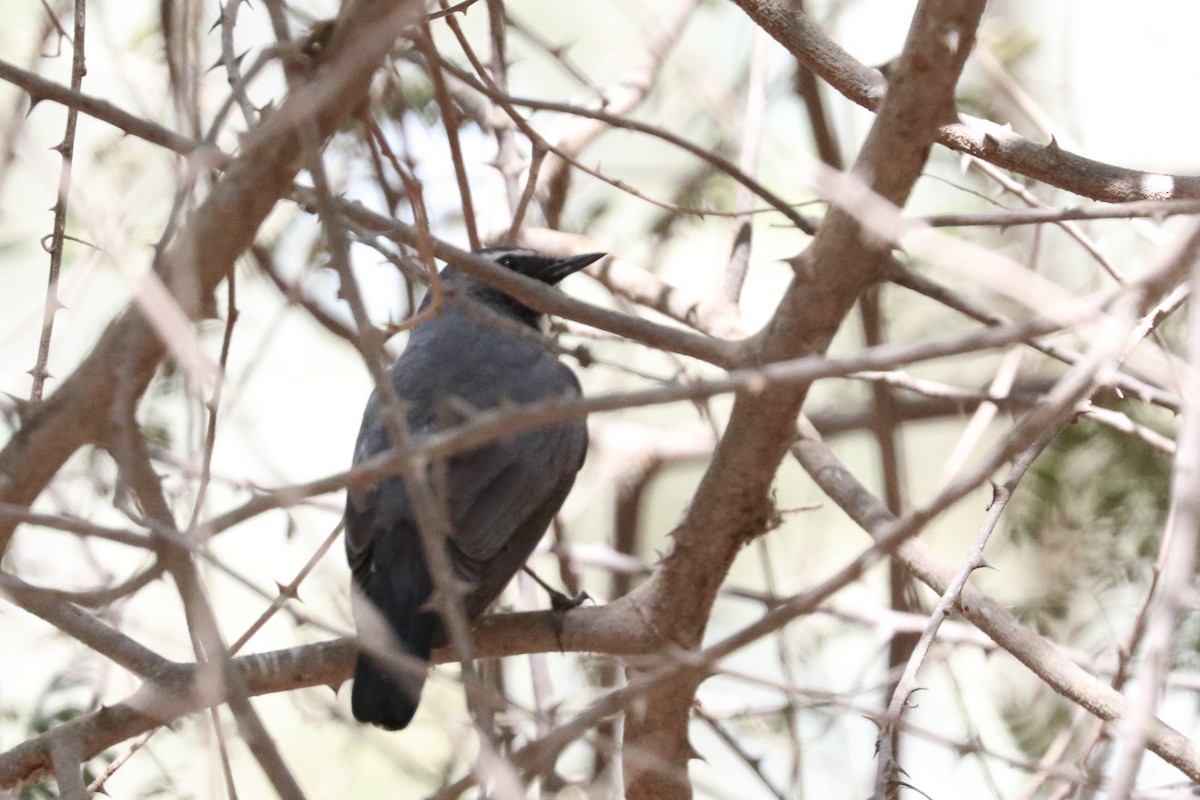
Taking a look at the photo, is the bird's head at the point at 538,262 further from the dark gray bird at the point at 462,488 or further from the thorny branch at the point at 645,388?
the thorny branch at the point at 645,388

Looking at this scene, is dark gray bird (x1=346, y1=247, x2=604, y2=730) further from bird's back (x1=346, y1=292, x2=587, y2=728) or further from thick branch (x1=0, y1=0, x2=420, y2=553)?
thick branch (x1=0, y1=0, x2=420, y2=553)

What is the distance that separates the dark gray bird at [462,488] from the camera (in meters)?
3.99

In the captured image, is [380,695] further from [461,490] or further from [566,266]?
[566,266]

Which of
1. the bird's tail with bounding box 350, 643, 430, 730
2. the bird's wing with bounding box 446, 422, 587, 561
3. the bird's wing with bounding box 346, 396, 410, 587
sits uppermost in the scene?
the bird's wing with bounding box 446, 422, 587, 561

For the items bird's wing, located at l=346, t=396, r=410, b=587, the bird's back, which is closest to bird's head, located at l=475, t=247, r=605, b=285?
the bird's back

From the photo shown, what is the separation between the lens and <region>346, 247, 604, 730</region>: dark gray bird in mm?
3992

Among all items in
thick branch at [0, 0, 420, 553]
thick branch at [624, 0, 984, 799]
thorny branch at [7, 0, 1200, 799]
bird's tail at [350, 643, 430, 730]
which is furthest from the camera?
bird's tail at [350, 643, 430, 730]

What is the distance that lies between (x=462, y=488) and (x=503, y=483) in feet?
0.49

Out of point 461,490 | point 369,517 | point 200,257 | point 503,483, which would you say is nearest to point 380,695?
point 369,517

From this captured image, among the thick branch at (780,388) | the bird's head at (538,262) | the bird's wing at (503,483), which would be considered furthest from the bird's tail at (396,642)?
the bird's head at (538,262)

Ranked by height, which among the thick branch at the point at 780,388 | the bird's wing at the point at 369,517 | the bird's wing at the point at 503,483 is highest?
the bird's wing at the point at 503,483

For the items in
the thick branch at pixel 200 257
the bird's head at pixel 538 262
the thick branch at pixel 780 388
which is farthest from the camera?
the bird's head at pixel 538 262

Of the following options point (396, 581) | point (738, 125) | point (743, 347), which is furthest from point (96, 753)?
point (738, 125)

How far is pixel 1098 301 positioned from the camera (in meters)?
1.92
